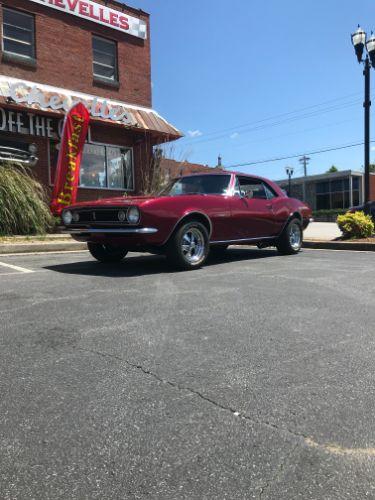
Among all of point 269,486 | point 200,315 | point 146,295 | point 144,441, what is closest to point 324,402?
point 269,486

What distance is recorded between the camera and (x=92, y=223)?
7000mm

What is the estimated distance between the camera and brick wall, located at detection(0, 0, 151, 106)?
1452cm

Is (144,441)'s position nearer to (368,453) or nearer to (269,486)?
(269,486)

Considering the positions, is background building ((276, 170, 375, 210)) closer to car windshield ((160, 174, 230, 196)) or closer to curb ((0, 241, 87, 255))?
curb ((0, 241, 87, 255))

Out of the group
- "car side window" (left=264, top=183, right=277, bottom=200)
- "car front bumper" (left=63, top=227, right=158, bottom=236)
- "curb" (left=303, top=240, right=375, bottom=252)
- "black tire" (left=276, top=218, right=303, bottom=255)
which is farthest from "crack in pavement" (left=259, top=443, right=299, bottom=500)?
"curb" (left=303, top=240, right=375, bottom=252)

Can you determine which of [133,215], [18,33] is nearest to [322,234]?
[133,215]

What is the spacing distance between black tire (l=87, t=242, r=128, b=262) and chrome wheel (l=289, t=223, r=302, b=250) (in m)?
3.38

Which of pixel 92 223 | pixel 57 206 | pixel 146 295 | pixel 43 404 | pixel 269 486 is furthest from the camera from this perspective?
pixel 57 206

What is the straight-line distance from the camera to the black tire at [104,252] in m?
7.84

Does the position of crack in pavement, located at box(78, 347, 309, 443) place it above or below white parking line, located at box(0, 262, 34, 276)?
below

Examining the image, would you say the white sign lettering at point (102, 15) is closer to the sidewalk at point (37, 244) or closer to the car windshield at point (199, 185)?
the sidewalk at point (37, 244)

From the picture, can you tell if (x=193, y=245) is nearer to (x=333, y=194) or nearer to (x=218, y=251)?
(x=218, y=251)

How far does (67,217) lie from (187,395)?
521 centimetres

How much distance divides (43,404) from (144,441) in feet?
2.15
